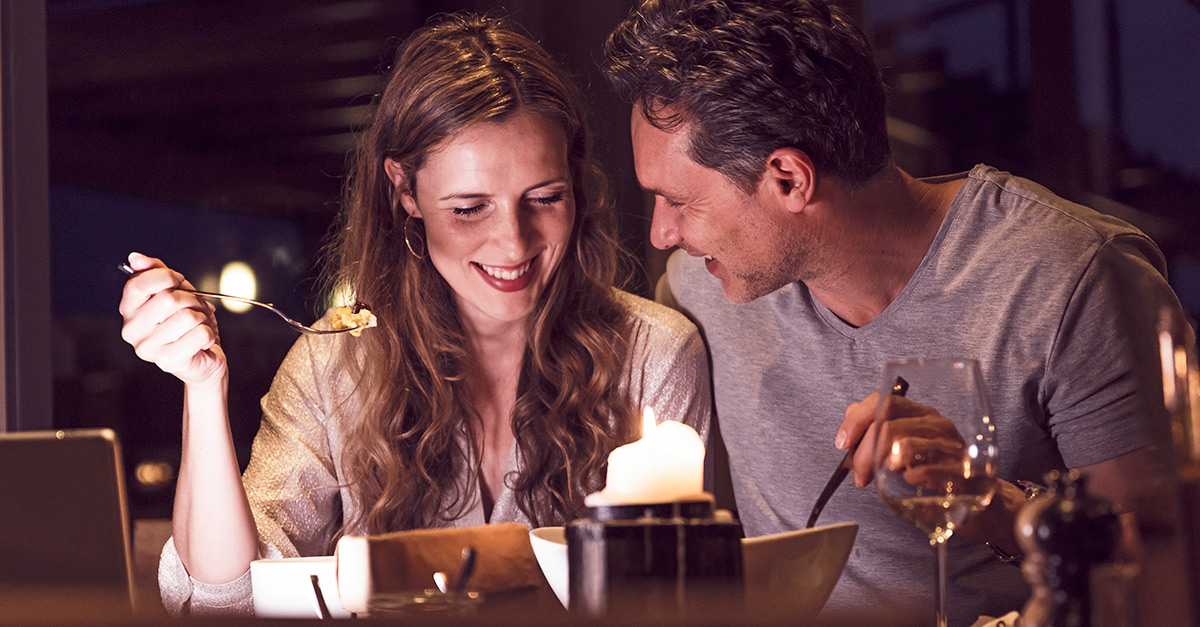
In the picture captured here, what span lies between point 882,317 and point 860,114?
331 millimetres

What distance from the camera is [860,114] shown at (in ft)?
5.16

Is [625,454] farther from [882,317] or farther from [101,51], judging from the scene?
[101,51]

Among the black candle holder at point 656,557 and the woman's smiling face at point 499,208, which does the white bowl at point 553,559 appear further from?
the woman's smiling face at point 499,208

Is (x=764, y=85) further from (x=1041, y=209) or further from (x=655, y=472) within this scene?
(x=655, y=472)

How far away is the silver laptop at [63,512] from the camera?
831 millimetres

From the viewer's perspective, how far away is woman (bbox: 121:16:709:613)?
1602 mm

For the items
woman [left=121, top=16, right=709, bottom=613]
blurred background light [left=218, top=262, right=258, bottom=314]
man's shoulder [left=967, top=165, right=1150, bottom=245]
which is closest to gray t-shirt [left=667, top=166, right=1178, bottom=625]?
man's shoulder [left=967, top=165, right=1150, bottom=245]

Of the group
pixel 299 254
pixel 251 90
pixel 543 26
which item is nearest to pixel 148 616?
pixel 543 26

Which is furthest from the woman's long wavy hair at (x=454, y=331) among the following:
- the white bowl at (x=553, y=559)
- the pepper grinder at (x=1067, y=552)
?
the pepper grinder at (x=1067, y=552)

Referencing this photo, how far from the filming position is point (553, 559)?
2.71ft

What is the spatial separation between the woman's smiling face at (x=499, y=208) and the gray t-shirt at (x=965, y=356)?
35cm

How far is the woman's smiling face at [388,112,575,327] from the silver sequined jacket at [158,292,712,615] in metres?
0.24

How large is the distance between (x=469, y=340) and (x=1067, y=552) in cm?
134

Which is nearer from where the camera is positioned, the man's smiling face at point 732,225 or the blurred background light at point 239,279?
the man's smiling face at point 732,225
